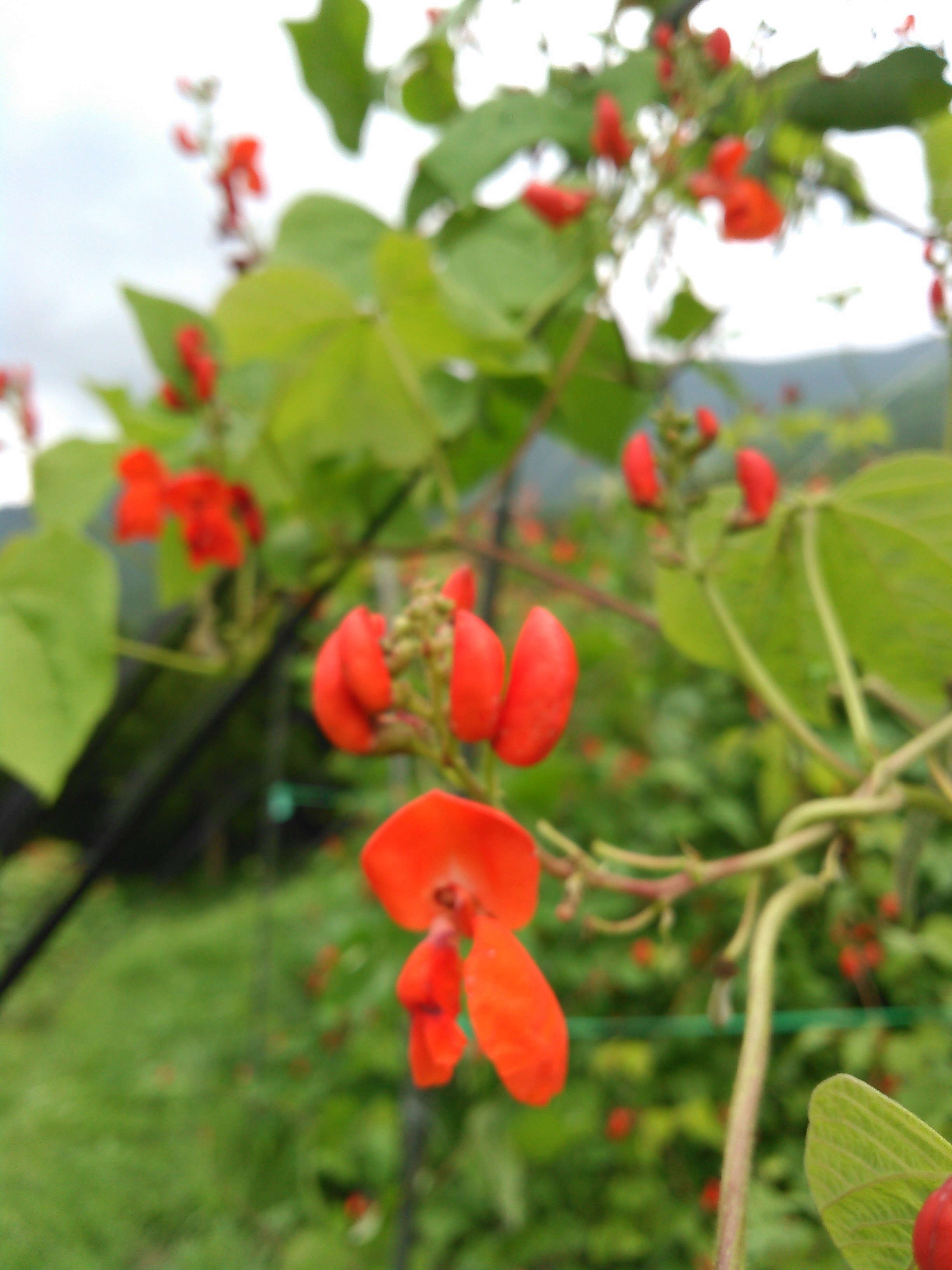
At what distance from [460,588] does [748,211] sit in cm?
45

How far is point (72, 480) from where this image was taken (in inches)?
36.6

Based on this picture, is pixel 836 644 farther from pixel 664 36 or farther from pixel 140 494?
pixel 140 494

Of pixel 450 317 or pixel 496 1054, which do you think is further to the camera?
pixel 450 317

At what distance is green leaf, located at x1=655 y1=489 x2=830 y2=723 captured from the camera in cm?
52

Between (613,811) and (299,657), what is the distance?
1170mm

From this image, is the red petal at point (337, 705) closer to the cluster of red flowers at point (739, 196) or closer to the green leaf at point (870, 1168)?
the green leaf at point (870, 1168)

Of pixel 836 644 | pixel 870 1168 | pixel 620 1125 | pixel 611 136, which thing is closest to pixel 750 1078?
pixel 870 1168

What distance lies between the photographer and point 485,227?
2.62 feet

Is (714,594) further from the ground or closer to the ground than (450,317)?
closer to the ground

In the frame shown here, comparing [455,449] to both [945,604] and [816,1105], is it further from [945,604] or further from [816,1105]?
[816,1105]

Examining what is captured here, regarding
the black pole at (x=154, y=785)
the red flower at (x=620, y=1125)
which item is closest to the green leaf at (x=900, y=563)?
the black pole at (x=154, y=785)

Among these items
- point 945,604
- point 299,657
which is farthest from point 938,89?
point 299,657

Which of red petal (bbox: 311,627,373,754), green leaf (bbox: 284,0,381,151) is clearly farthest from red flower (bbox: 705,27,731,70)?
red petal (bbox: 311,627,373,754)

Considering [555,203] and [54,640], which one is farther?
[54,640]
